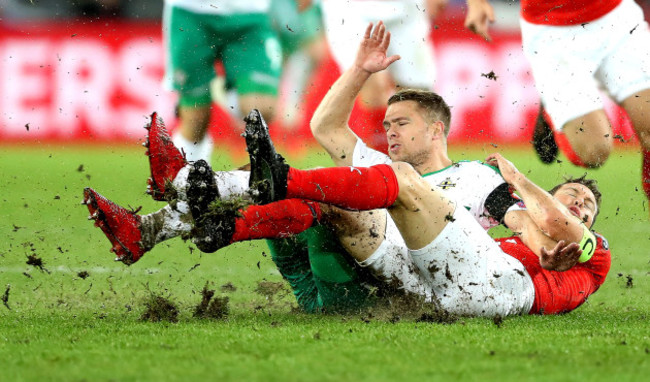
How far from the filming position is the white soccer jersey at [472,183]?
4.23m

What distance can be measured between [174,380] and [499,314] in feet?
5.91

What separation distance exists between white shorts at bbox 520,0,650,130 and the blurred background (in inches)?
220

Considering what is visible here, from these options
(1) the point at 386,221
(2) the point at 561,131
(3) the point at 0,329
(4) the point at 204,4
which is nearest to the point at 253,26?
(4) the point at 204,4

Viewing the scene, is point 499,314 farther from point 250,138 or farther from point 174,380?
point 174,380

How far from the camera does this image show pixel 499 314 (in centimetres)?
383

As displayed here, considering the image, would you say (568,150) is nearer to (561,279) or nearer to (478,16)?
(478,16)

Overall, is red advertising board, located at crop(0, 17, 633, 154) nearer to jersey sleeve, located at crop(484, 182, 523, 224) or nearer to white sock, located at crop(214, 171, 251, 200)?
jersey sleeve, located at crop(484, 182, 523, 224)

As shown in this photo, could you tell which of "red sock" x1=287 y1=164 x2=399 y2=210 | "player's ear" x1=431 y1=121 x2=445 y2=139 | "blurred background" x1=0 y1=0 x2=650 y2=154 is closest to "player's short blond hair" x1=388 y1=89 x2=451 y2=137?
"player's ear" x1=431 y1=121 x2=445 y2=139

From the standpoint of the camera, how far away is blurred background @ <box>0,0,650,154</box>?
39.1 ft

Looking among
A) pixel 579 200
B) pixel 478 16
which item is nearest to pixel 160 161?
pixel 579 200

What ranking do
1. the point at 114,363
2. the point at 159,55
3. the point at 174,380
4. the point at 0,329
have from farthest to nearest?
the point at 159,55 < the point at 0,329 < the point at 114,363 < the point at 174,380

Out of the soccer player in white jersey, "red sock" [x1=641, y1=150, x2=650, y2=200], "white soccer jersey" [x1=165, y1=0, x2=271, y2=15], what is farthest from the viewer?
the soccer player in white jersey

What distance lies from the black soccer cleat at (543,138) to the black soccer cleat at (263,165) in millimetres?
3828

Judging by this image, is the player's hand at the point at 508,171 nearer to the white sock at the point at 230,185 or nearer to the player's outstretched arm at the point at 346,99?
the player's outstretched arm at the point at 346,99
